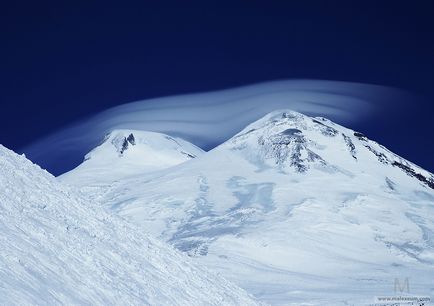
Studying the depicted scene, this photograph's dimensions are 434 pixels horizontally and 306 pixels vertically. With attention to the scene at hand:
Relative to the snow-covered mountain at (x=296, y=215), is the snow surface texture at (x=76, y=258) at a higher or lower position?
higher

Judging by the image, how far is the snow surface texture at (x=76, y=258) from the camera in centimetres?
1495

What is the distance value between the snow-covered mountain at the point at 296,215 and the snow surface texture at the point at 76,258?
3230 cm

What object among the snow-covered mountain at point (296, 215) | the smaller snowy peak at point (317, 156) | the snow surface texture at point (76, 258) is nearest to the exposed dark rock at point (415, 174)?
the smaller snowy peak at point (317, 156)

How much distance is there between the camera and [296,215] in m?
129

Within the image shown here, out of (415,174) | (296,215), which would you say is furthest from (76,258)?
(415,174)

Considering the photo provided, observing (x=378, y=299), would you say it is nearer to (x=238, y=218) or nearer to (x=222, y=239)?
(x=222, y=239)

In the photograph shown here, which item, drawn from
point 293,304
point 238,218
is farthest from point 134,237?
point 238,218

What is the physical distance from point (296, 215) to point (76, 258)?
113248mm

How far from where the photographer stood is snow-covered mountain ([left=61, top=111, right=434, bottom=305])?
81500mm

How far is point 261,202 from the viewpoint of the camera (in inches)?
5517

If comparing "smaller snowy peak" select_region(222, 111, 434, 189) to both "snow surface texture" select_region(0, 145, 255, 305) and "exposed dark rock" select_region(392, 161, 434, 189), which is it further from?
"snow surface texture" select_region(0, 145, 255, 305)

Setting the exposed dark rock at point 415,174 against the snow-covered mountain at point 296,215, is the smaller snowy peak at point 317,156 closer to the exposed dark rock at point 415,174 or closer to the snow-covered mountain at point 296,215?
the exposed dark rock at point 415,174

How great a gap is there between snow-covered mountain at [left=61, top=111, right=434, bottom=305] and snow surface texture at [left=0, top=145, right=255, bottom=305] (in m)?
32.3

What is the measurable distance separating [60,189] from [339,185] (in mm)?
138071
